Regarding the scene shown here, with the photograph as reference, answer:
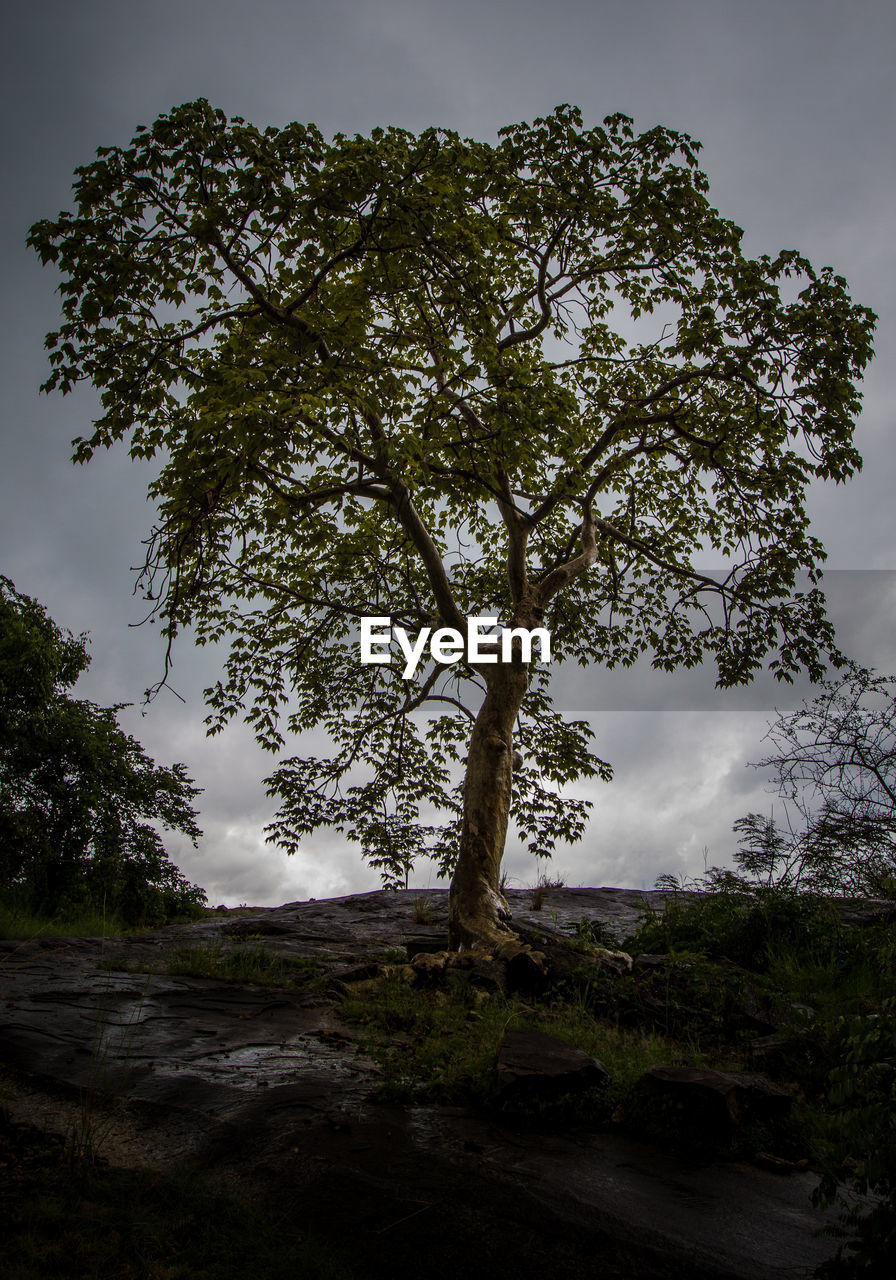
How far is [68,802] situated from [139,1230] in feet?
44.3

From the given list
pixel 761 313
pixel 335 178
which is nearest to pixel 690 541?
pixel 761 313

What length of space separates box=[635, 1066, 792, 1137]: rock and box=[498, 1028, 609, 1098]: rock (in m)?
0.33

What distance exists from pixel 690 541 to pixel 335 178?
34.6 feet

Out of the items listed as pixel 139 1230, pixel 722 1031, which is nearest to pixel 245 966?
pixel 722 1031

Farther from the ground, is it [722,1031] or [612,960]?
[612,960]

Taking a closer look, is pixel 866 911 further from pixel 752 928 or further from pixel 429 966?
pixel 429 966

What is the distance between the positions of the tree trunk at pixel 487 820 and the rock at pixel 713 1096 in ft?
15.9

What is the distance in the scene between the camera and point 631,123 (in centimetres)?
1138

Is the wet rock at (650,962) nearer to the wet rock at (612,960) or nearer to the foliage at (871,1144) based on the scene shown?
the wet rock at (612,960)

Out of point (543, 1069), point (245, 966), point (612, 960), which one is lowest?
point (245, 966)

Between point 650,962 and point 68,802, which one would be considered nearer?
point 650,962

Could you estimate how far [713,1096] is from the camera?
4727 mm

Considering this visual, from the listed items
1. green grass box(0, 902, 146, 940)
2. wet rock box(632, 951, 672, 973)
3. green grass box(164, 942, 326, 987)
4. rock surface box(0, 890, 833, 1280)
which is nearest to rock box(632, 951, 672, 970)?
wet rock box(632, 951, 672, 973)

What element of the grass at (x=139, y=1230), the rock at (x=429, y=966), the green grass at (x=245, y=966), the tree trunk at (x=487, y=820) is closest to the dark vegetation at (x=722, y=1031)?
the rock at (x=429, y=966)
